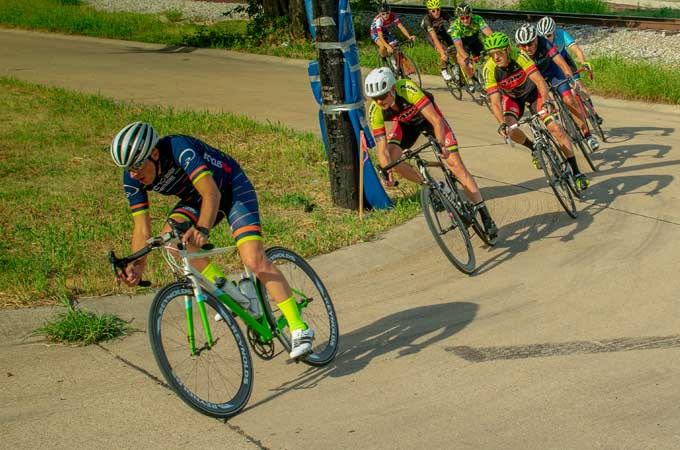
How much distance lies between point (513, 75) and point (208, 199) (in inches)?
242

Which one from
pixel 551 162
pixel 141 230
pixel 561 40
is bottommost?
pixel 551 162

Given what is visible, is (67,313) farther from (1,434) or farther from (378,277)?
(378,277)

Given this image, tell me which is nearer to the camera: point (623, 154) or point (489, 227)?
point (489, 227)

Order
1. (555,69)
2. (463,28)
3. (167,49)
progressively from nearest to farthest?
(555,69)
(463,28)
(167,49)

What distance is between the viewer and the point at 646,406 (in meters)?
5.57

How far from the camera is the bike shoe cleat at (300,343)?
593 centimetres

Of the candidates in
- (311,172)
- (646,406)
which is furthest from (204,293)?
(311,172)

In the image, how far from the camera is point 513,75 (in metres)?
10.8

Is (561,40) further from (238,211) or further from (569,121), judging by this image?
(238,211)

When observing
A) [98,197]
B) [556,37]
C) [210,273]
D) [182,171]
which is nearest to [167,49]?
[556,37]

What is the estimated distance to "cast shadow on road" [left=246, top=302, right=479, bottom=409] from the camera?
20.9ft

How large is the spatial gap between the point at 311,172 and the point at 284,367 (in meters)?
5.76

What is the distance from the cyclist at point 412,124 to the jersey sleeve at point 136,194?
310cm

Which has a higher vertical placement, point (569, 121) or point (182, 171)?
point (182, 171)
